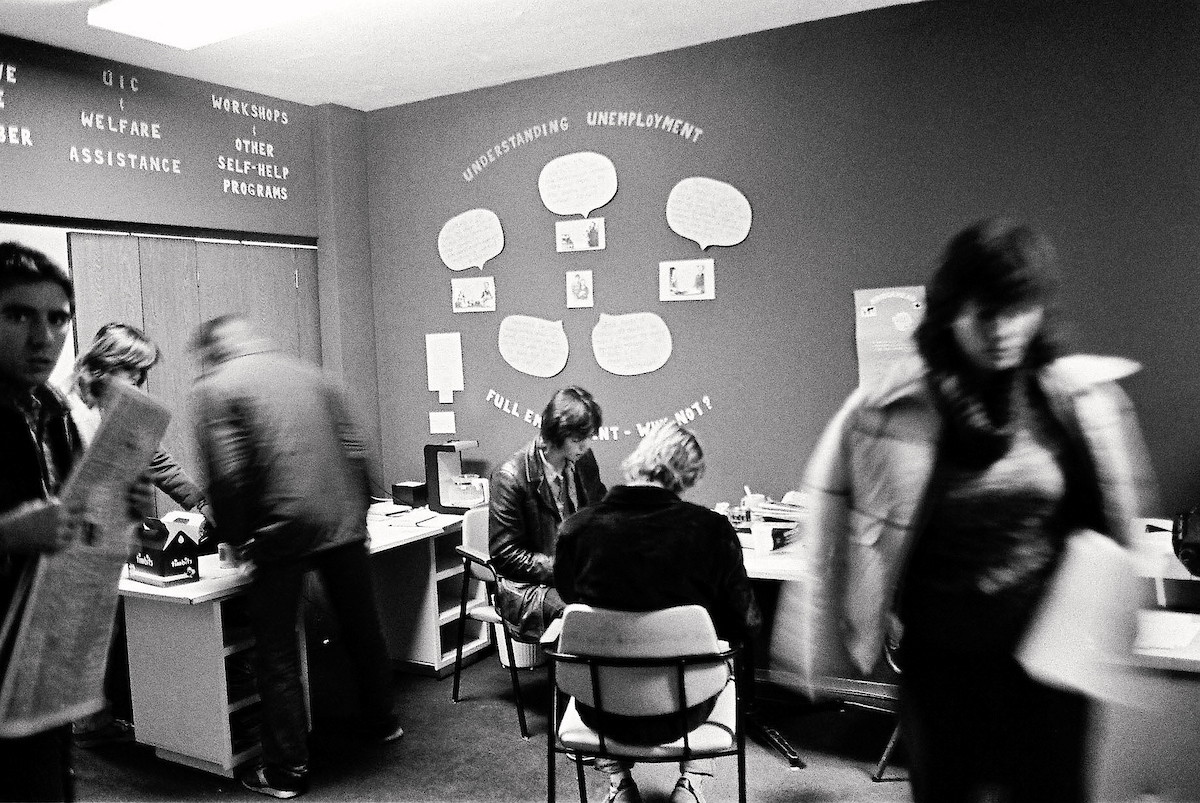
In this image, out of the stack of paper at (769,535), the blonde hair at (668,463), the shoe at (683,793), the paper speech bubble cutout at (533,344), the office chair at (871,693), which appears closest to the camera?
the blonde hair at (668,463)

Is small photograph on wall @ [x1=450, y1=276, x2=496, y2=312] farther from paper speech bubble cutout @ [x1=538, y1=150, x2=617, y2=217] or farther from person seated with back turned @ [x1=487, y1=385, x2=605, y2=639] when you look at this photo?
person seated with back turned @ [x1=487, y1=385, x2=605, y2=639]

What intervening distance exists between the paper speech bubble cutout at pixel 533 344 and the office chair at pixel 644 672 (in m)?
2.21

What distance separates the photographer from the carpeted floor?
2.96m

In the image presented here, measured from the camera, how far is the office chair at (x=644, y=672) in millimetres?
2156

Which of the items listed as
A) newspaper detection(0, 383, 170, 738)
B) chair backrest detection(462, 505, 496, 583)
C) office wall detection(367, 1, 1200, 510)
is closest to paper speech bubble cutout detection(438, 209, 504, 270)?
office wall detection(367, 1, 1200, 510)

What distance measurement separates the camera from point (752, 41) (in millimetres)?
3783

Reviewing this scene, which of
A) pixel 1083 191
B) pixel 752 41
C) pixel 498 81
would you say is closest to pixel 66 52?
pixel 498 81

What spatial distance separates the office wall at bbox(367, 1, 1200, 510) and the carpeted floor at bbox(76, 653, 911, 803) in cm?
106

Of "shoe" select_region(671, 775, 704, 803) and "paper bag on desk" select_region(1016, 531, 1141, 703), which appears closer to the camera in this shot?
"paper bag on desk" select_region(1016, 531, 1141, 703)

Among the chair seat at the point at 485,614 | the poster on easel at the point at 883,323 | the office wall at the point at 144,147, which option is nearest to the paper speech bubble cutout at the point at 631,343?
the poster on easel at the point at 883,323

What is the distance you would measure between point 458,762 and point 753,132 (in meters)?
2.68

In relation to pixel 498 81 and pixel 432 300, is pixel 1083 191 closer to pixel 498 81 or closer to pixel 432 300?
pixel 498 81

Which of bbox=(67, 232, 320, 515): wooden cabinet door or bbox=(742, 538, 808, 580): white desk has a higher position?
bbox=(67, 232, 320, 515): wooden cabinet door

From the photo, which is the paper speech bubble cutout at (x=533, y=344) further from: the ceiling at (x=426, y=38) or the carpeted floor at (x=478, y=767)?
→ the carpeted floor at (x=478, y=767)
